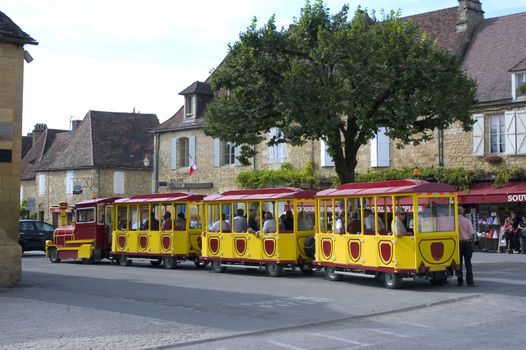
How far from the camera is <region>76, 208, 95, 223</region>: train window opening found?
27.0 meters

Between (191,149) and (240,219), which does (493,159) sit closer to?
(240,219)

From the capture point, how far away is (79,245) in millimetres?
26969

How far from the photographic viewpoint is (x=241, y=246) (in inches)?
821

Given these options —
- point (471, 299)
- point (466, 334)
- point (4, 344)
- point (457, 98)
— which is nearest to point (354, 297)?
point (471, 299)

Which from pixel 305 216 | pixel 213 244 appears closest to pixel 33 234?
pixel 213 244

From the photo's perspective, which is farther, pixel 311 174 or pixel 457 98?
pixel 311 174

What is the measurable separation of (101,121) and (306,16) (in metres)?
33.2

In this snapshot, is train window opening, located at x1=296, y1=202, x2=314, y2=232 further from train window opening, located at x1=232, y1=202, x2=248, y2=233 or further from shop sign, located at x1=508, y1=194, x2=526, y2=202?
shop sign, located at x1=508, y1=194, x2=526, y2=202

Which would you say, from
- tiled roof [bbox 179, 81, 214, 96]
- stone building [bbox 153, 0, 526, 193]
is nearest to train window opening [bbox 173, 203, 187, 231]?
stone building [bbox 153, 0, 526, 193]

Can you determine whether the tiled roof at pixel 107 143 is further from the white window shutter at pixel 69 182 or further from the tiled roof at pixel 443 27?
the tiled roof at pixel 443 27

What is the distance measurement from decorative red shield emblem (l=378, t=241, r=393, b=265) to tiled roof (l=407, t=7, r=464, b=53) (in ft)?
66.2

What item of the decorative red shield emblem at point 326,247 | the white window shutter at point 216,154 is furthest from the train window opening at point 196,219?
the white window shutter at point 216,154

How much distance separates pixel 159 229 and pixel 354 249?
29.4 ft

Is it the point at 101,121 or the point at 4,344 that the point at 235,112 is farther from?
the point at 101,121
